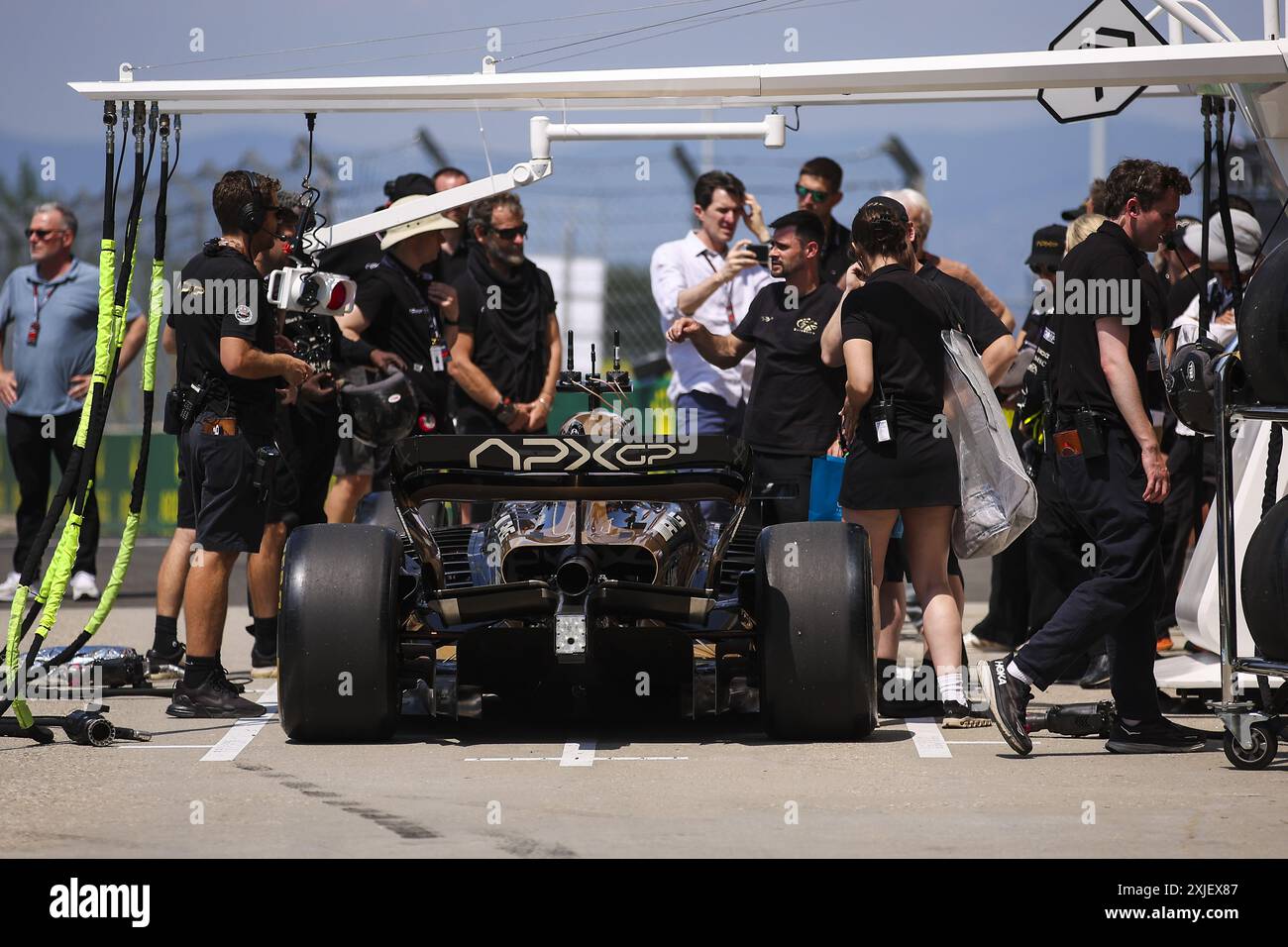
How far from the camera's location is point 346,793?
5.80 meters

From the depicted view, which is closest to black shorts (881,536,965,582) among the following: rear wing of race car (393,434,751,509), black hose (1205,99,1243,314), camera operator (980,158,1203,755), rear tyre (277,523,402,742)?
camera operator (980,158,1203,755)

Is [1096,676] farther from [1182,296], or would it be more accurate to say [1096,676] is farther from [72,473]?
[72,473]

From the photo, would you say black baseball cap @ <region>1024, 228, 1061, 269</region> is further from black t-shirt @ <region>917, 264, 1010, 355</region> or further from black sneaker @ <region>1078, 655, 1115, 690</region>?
black sneaker @ <region>1078, 655, 1115, 690</region>

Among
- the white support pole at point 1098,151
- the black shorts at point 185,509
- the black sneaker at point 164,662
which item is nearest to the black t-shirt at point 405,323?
the black shorts at point 185,509

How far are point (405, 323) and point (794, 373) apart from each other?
2501 millimetres

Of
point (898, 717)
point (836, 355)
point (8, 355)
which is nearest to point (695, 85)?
point (836, 355)

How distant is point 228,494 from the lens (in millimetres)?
7586

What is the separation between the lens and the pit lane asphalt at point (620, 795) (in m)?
5.06

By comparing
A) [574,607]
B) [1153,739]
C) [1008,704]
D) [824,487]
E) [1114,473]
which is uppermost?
[1114,473]

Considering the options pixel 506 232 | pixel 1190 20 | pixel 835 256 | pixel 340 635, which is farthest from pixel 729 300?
pixel 340 635

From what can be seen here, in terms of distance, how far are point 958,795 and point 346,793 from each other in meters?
A: 1.89

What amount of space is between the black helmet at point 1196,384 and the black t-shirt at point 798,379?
1.88 meters
